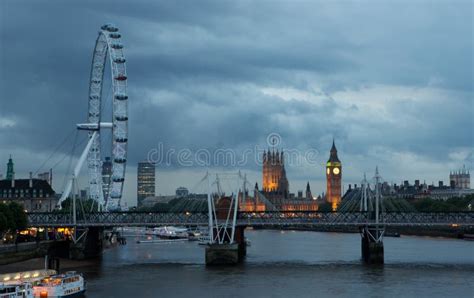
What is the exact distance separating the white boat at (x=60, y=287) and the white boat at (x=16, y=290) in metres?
0.91

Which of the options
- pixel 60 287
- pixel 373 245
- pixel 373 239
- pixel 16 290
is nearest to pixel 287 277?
pixel 373 245

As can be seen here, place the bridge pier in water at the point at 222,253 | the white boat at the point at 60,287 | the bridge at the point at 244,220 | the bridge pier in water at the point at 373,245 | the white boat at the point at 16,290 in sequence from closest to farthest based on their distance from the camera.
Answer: the white boat at the point at 16,290
the white boat at the point at 60,287
the bridge pier in water at the point at 222,253
the bridge pier in water at the point at 373,245
the bridge at the point at 244,220

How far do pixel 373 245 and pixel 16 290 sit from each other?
4035cm

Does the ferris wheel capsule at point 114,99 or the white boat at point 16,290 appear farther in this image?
the ferris wheel capsule at point 114,99

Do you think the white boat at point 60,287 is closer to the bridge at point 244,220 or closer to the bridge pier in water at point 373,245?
the bridge at point 244,220

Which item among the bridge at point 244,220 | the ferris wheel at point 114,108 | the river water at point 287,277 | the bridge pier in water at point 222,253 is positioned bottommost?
the river water at point 287,277

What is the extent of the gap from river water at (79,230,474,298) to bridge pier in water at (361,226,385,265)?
1.14 meters

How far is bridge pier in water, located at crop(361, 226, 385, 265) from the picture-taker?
79.9 metres

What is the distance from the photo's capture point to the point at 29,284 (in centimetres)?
5166

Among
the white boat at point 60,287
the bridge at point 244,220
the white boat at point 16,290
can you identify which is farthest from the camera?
the bridge at point 244,220

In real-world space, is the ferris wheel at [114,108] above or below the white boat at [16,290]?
above

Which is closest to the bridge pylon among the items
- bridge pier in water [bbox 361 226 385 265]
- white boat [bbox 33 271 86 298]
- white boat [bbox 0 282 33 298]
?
bridge pier in water [bbox 361 226 385 265]

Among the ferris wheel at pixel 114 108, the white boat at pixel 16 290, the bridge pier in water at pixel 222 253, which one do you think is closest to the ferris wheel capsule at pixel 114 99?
the ferris wheel at pixel 114 108

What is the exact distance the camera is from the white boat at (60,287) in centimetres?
5241
